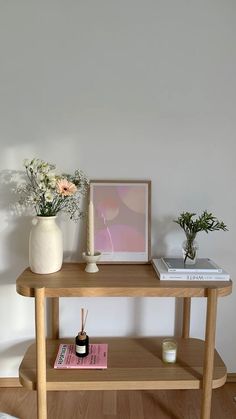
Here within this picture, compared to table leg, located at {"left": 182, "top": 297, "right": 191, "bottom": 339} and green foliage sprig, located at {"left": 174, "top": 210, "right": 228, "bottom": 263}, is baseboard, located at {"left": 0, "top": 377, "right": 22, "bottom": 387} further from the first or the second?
green foliage sprig, located at {"left": 174, "top": 210, "right": 228, "bottom": 263}

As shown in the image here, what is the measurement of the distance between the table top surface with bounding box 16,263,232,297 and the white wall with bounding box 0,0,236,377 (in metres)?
0.29

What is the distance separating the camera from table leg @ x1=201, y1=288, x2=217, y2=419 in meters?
1.35

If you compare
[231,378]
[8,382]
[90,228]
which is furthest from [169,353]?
[8,382]

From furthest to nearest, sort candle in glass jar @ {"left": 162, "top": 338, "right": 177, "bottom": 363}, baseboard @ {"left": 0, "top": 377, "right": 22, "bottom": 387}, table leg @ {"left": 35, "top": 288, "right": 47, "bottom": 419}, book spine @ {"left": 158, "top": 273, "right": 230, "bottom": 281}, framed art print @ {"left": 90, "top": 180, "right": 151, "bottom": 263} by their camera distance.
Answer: baseboard @ {"left": 0, "top": 377, "right": 22, "bottom": 387} → framed art print @ {"left": 90, "top": 180, "right": 151, "bottom": 263} → candle in glass jar @ {"left": 162, "top": 338, "right": 177, "bottom": 363} → book spine @ {"left": 158, "top": 273, "right": 230, "bottom": 281} → table leg @ {"left": 35, "top": 288, "right": 47, "bottom": 419}

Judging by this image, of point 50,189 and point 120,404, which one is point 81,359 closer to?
point 120,404

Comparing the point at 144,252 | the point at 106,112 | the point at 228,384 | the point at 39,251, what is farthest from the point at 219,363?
the point at 106,112

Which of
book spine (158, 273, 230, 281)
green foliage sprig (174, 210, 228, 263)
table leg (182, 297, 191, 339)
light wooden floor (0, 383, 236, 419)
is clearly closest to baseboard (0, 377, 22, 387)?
light wooden floor (0, 383, 236, 419)

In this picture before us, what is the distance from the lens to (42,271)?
1.46 meters

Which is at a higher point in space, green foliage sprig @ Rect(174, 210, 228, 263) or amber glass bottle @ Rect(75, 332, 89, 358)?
green foliage sprig @ Rect(174, 210, 228, 263)

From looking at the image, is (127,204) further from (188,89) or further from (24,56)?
(24,56)

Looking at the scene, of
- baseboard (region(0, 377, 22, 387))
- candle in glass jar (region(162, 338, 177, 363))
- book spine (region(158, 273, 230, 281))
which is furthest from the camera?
baseboard (region(0, 377, 22, 387))

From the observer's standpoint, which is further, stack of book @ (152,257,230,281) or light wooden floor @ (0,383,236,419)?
light wooden floor @ (0,383,236,419)

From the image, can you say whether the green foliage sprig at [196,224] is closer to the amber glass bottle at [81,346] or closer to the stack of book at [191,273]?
the stack of book at [191,273]

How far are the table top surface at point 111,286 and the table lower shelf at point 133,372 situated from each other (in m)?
0.38
